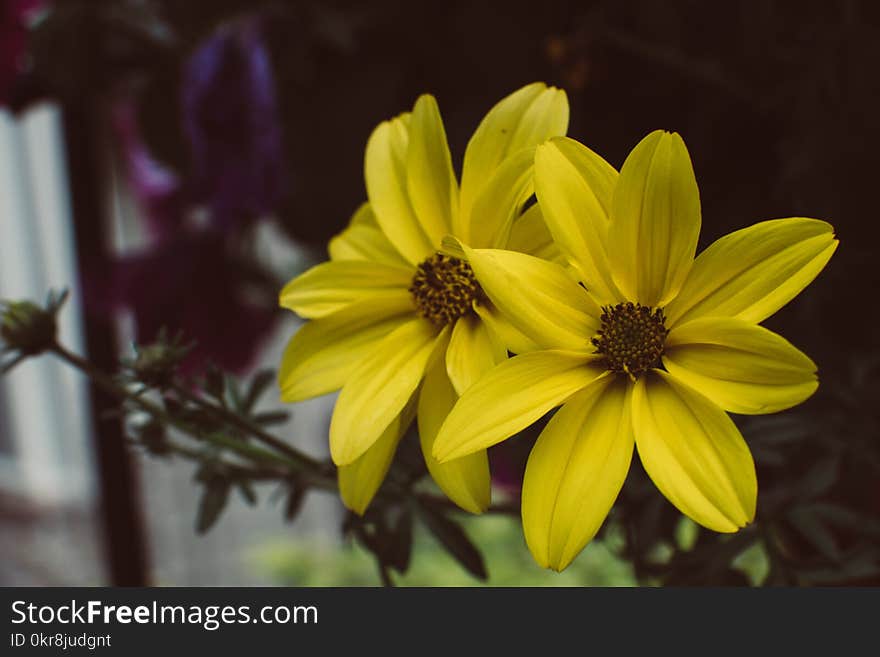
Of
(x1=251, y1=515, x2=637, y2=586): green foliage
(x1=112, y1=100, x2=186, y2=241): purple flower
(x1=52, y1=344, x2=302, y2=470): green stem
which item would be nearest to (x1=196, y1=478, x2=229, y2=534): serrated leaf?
(x1=52, y1=344, x2=302, y2=470): green stem

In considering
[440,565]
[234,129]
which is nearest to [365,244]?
[234,129]

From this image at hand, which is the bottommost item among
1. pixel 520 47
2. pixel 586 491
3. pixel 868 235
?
pixel 586 491

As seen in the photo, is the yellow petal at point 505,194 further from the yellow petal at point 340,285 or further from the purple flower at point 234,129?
the purple flower at point 234,129

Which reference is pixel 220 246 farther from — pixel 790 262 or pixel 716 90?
pixel 790 262

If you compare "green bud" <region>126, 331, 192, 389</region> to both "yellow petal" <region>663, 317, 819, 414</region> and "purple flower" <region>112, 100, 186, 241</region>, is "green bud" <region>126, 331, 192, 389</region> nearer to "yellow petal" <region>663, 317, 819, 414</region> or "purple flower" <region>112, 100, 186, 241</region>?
"yellow petal" <region>663, 317, 819, 414</region>

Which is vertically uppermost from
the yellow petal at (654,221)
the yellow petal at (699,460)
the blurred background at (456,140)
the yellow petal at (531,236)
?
the blurred background at (456,140)

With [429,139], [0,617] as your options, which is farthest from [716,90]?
[0,617]

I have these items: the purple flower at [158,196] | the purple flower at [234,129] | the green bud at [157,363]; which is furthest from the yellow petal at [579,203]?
the purple flower at [158,196]

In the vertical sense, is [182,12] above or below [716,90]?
above
